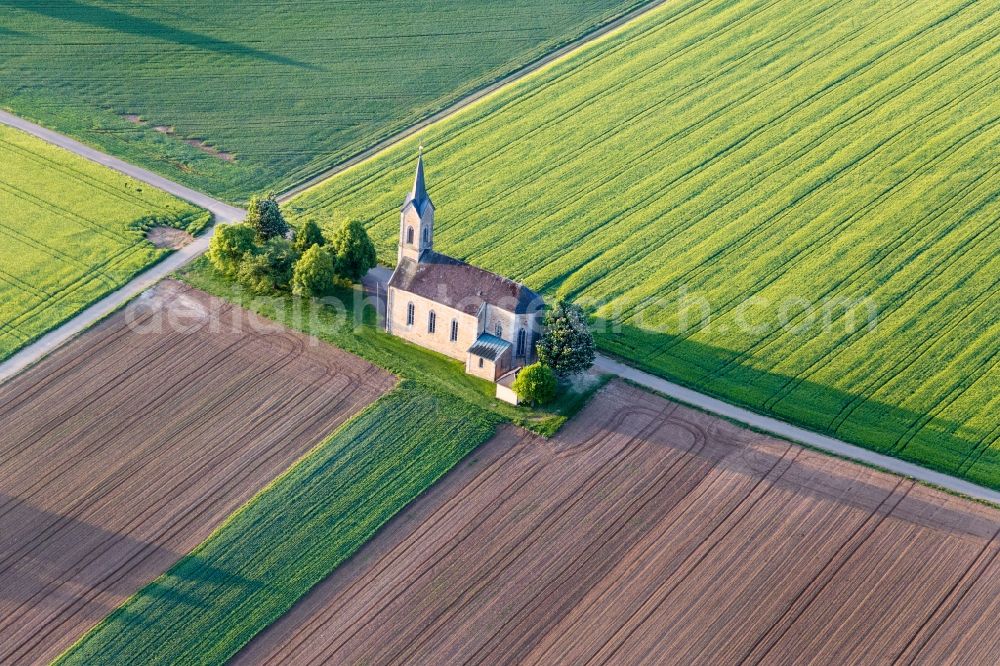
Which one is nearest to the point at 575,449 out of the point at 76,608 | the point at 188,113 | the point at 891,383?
the point at 891,383

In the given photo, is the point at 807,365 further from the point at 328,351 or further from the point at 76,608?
the point at 76,608

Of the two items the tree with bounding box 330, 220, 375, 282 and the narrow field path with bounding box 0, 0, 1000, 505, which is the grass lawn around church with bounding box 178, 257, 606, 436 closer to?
the tree with bounding box 330, 220, 375, 282

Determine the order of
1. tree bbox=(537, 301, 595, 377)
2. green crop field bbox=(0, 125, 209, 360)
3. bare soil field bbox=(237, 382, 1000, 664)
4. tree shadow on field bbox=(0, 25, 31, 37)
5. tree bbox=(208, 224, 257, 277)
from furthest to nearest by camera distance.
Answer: tree shadow on field bbox=(0, 25, 31, 37), tree bbox=(208, 224, 257, 277), green crop field bbox=(0, 125, 209, 360), tree bbox=(537, 301, 595, 377), bare soil field bbox=(237, 382, 1000, 664)

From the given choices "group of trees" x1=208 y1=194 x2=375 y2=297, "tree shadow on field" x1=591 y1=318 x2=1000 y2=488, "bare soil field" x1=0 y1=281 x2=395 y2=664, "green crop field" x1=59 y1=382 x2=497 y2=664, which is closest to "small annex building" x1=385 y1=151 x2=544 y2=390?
"green crop field" x1=59 y1=382 x2=497 y2=664

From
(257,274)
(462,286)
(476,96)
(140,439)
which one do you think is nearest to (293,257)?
(257,274)

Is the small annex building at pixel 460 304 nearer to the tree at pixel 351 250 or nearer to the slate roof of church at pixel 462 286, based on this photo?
the slate roof of church at pixel 462 286

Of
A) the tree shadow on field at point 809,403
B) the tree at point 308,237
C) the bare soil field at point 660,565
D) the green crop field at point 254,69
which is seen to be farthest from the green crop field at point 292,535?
the green crop field at point 254,69
